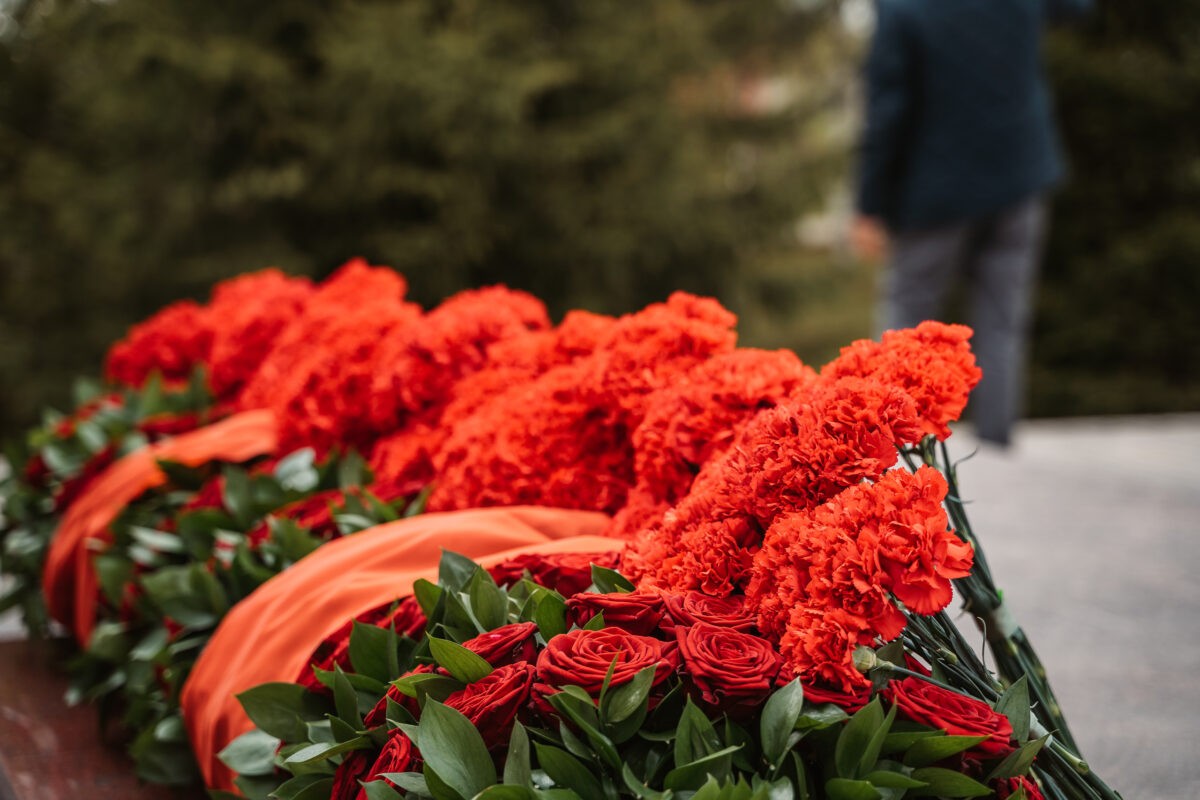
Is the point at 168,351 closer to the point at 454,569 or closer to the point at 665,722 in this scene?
the point at 454,569

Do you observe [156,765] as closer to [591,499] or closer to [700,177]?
[591,499]

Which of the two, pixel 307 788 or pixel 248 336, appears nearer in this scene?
pixel 307 788

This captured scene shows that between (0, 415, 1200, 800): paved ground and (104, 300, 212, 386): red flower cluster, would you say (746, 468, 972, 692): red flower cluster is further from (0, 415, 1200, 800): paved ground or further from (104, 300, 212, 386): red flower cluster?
(104, 300, 212, 386): red flower cluster

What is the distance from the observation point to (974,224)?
4422 millimetres

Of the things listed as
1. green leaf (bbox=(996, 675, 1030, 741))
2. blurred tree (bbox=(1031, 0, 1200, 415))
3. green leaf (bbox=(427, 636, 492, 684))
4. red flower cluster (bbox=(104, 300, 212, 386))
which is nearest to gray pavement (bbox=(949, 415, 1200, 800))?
green leaf (bbox=(996, 675, 1030, 741))

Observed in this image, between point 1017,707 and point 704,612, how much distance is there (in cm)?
32

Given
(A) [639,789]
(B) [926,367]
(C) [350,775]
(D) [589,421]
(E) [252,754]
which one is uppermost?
(B) [926,367]

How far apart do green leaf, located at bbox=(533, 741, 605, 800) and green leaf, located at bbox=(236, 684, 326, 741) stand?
0.49 meters

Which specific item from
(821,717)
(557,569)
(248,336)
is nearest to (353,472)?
(557,569)

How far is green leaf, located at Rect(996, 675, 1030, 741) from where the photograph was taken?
1.04m

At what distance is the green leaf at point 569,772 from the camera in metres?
0.95

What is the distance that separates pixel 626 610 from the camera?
1.11m

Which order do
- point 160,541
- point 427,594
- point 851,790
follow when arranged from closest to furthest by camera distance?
point 851,790 → point 427,594 → point 160,541

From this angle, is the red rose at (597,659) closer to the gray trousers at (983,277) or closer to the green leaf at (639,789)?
the green leaf at (639,789)
